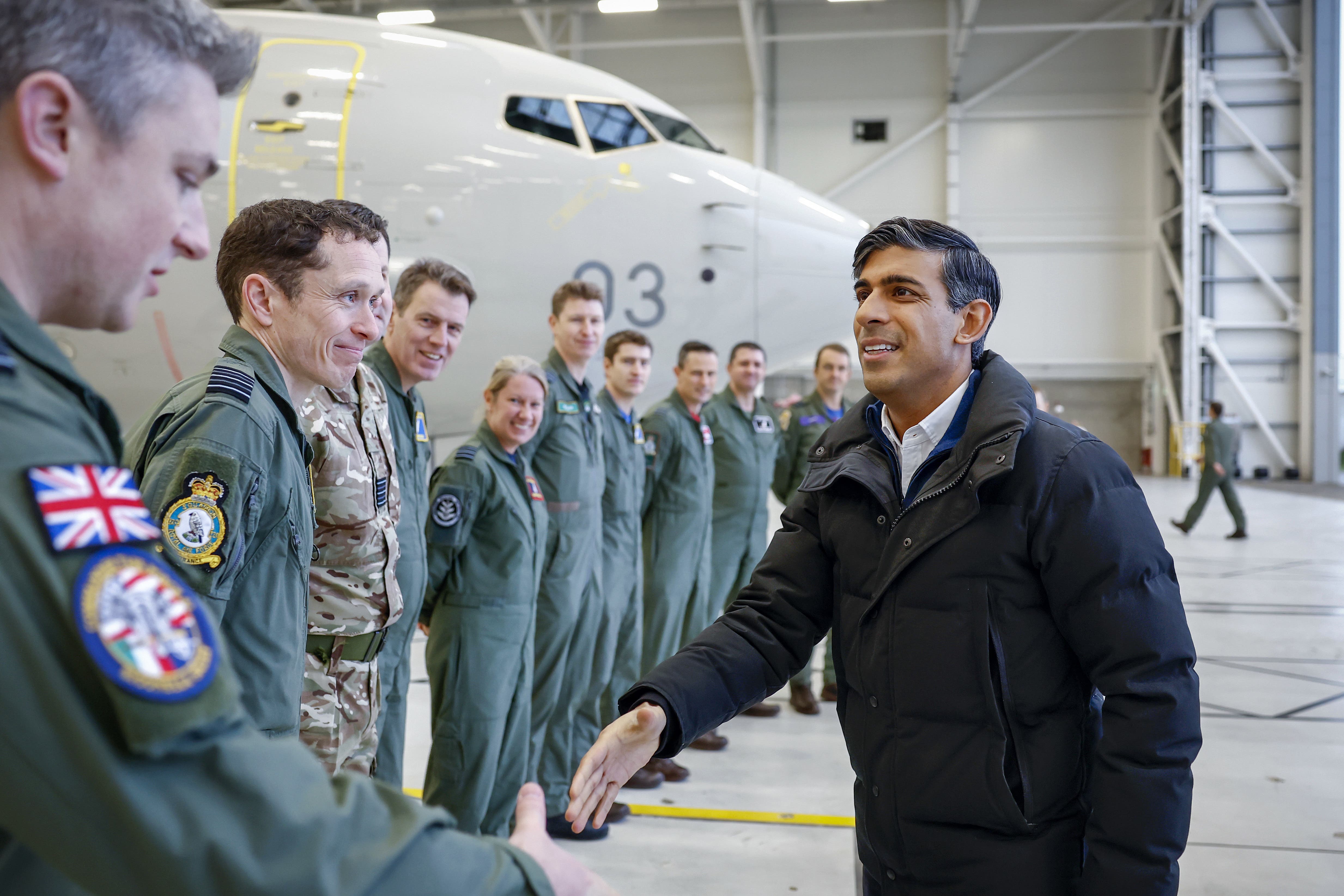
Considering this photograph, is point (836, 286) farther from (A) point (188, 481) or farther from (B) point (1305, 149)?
(B) point (1305, 149)

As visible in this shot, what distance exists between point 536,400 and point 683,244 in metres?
3.16

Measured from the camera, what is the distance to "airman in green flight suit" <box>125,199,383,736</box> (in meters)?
1.65

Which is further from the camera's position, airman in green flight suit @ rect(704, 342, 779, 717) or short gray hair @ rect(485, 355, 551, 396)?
airman in green flight suit @ rect(704, 342, 779, 717)

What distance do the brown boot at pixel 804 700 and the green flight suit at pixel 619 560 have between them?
101 cm

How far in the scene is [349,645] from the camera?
2.33 m

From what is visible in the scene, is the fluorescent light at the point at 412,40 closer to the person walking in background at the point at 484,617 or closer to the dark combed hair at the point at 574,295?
the dark combed hair at the point at 574,295

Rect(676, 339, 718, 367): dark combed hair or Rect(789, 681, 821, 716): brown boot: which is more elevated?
Rect(676, 339, 718, 367): dark combed hair

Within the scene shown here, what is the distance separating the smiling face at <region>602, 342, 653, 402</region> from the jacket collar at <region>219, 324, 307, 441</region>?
3098mm

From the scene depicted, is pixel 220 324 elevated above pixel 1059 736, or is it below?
above

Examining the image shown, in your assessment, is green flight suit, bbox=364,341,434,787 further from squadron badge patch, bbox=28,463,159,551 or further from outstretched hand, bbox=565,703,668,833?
squadron badge patch, bbox=28,463,159,551

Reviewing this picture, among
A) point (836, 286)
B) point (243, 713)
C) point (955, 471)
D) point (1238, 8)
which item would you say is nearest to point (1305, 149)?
point (1238, 8)

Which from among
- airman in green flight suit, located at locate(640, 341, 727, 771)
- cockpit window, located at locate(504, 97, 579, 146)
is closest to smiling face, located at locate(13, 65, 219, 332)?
airman in green flight suit, located at locate(640, 341, 727, 771)

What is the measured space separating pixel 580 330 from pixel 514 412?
99cm

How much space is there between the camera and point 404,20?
53.7ft
